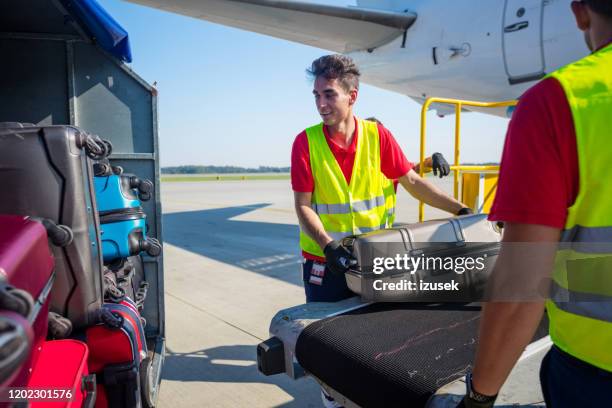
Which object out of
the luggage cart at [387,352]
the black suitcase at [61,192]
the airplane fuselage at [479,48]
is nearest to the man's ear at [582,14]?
the luggage cart at [387,352]

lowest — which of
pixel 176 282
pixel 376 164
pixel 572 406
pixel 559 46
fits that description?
pixel 176 282

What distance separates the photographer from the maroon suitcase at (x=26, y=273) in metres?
0.96

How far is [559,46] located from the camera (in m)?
5.52

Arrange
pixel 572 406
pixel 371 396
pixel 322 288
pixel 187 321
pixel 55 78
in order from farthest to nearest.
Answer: pixel 187 321 → pixel 55 78 → pixel 322 288 → pixel 371 396 → pixel 572 406

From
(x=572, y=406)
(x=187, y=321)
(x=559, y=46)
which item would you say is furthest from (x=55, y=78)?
(x=559, y=46)

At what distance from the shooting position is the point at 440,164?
3.40m

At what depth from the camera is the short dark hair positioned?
92.4 inches

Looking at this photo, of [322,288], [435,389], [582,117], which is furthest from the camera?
[322,288]

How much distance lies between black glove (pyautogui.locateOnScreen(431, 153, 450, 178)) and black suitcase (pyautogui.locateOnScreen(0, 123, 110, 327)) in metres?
2.52

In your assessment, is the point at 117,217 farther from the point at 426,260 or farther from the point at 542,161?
the point at 542,161

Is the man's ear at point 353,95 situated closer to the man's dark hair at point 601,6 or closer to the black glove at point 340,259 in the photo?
the black glove at point 340,259

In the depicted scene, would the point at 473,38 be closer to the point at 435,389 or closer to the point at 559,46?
the point at 559,46

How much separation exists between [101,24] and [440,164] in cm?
261

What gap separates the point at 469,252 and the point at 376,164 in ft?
2.43
